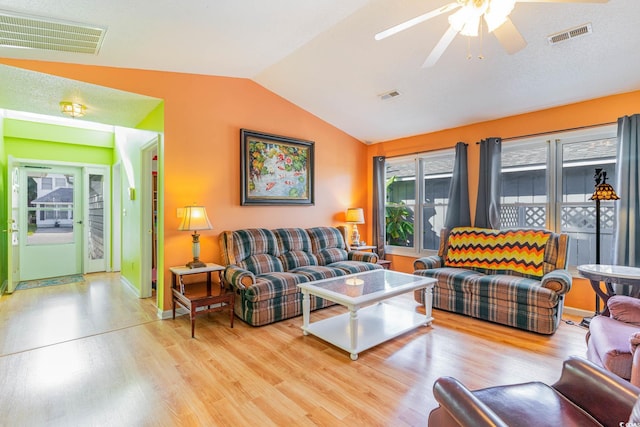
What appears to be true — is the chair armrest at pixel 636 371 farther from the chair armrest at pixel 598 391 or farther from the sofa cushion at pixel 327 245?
the sofa cushion at pixel 327 245

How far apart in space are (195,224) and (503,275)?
349 centimetres

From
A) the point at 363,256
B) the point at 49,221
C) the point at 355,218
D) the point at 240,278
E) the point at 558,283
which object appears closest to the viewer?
the point at 558,283

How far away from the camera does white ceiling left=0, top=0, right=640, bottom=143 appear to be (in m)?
2.38

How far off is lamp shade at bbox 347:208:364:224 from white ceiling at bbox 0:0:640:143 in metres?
1.68

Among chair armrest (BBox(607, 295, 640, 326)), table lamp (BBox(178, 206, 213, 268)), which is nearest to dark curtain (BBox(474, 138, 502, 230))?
chair armrest (BBox(607, 295, 640, 326))

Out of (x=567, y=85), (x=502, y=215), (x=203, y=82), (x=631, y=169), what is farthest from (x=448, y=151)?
(x=203, y=82)

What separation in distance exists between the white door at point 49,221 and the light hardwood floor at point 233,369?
2068mm

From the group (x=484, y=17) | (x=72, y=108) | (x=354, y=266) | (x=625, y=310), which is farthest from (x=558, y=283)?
(x=72, y=108)

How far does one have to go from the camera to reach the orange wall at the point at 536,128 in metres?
3.37

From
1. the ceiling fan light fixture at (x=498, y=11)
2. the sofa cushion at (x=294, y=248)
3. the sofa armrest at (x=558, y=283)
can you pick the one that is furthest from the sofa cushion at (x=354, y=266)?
the ceiling fan light fixture at (x=498, y=11)

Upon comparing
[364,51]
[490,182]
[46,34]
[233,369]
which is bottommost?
[233,369]

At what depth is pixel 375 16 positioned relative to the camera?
9.05ft

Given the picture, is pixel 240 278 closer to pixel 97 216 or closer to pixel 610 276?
pixel 610 276

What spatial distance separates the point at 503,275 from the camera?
142 inches
